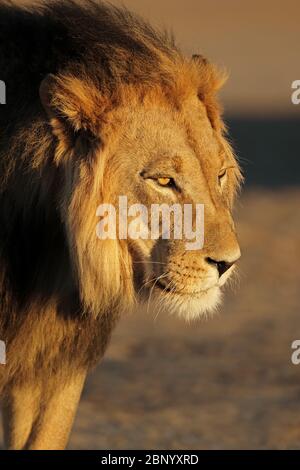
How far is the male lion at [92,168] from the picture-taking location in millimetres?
4730

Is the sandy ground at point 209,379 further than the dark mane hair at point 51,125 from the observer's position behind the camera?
Yes

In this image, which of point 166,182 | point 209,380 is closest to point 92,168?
point 166,182

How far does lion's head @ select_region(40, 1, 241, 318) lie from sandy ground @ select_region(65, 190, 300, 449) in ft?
8.27

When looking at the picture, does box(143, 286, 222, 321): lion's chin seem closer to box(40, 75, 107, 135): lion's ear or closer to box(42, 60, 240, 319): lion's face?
box(42, 60, 240, 319): lion's face

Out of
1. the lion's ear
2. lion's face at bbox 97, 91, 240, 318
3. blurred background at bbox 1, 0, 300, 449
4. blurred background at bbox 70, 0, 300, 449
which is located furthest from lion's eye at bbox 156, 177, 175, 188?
blurred background at bbox 70, 0, 300, 449

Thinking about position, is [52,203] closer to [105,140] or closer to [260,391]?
[105,140]

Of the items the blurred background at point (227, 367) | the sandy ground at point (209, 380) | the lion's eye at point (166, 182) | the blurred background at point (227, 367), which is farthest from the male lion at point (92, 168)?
the sandy ground at point (209, 380)

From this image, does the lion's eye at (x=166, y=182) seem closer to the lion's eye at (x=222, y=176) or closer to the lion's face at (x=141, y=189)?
the lion's face at (x=141, y=189)

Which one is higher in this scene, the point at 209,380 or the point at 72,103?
the point at 72,103

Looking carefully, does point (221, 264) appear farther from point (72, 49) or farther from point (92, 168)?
point (72, 49)

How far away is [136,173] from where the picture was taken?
4754 mm

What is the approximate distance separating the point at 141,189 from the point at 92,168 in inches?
7.6

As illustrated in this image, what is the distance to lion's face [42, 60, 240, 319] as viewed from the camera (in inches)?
185
